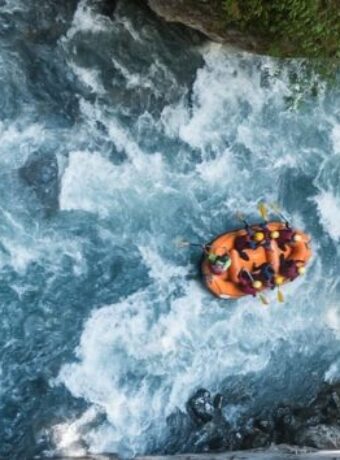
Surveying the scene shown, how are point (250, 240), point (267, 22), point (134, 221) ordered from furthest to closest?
point (250, 240) → point (134, 221) → point (267, 22)

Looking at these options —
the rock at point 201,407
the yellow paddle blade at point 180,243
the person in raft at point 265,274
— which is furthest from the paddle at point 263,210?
the rock at point 201,407

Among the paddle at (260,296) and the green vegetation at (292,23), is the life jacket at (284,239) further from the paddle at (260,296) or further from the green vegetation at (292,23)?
the green vegetation at (292,23)

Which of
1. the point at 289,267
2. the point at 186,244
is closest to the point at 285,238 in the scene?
the point at 289,267

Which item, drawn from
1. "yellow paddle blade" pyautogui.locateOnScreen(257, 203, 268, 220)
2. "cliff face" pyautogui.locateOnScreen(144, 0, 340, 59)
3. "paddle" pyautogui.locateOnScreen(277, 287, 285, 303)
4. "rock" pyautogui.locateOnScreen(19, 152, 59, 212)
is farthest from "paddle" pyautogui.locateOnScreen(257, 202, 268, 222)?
"rock" pyautogui.locateOnScreen(19, 152, 59, 212)

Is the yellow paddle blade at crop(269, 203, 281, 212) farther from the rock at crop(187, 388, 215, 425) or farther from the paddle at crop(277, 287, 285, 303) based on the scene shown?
the rock at crop(187, 388, 215, 425)

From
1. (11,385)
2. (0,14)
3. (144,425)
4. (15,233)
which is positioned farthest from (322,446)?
(0,14)

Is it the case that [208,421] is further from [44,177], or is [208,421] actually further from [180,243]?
[44,177]
